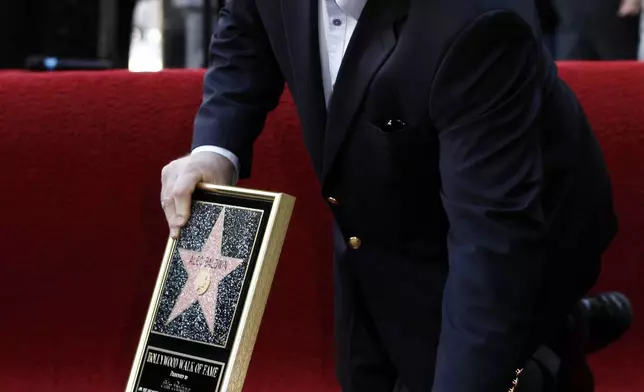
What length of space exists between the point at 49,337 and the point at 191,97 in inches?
16.6

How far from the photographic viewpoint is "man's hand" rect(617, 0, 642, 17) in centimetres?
171

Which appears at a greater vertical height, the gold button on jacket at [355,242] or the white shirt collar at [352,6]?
the white shirt collar at [352,6]

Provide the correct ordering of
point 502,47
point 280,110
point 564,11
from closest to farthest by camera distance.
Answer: point 502,47
point 280,110
point 564,11

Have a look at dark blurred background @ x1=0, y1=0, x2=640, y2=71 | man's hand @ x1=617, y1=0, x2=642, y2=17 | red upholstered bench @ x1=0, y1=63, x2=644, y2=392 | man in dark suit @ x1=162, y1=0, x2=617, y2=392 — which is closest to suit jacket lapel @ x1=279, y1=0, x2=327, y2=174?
man in dark suit @ x1=162, y1=0, x2=617, y2=392

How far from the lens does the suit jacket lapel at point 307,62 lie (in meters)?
0.67

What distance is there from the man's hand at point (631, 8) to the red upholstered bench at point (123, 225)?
0.60 m

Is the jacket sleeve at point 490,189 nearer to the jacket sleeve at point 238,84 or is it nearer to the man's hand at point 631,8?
the jacket sleeve at point 238,84

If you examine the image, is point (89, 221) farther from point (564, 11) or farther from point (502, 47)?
point (564, 11)

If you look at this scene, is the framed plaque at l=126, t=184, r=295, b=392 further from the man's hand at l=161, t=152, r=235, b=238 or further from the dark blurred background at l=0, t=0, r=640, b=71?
the dark blurred background at l=0, t=0, r=640, b=71

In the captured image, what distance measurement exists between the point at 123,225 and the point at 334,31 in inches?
25.8

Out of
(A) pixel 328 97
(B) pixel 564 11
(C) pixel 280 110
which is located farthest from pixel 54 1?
(A) pixel 328 97

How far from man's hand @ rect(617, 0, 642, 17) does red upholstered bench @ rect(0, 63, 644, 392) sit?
60 cm

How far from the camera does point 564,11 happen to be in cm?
210

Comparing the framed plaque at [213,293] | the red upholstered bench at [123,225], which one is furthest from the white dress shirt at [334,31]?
the red upholstered bench at [123,225]
